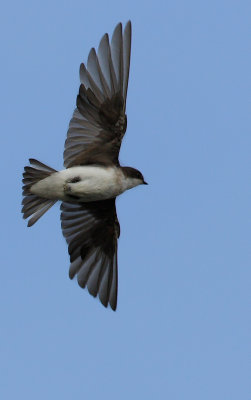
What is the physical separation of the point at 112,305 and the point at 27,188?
1.96 m

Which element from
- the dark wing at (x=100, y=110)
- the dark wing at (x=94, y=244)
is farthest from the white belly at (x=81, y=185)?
the dark wing at (x=94, y=244)

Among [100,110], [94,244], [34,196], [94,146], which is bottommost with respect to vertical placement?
[94,244]

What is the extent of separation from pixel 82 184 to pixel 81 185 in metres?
0.02

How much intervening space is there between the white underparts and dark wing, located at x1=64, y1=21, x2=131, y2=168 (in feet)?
0.66

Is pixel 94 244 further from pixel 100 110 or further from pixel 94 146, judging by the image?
pixel 100 110

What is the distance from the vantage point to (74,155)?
12586 millimetres

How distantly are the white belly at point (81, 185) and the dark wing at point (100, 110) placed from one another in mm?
209

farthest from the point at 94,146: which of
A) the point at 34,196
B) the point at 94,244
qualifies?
the point at 94,244

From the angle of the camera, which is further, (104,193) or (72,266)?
(72,266)

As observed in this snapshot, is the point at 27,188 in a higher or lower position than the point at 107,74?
lower

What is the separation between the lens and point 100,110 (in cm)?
1252

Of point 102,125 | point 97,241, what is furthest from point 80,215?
point 102,125

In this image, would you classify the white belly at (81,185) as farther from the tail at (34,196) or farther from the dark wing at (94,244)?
the dark wing at (94,244)

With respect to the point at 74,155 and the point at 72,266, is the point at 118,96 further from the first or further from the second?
the point at 72,266
